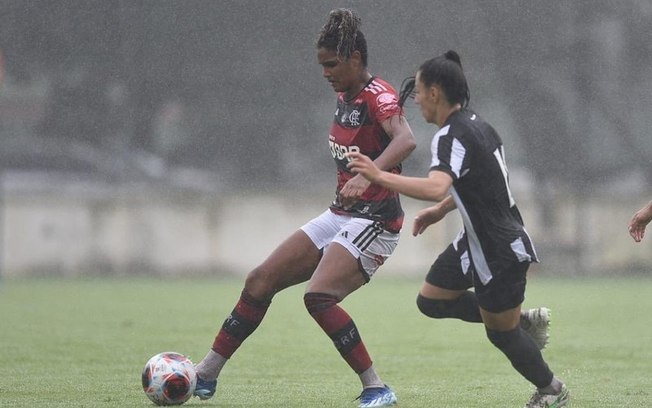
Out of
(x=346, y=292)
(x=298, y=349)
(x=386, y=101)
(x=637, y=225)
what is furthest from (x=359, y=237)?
(x=298, y=349)

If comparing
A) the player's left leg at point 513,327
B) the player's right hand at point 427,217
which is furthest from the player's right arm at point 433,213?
the player's left leg at point 513,327

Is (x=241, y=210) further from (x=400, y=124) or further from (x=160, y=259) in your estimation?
(x=400, y=124)

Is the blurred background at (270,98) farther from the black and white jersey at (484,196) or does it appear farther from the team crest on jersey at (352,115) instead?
the black and white jersey at (484,196)

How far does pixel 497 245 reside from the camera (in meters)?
6.45

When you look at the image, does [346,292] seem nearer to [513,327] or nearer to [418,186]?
[513,327]

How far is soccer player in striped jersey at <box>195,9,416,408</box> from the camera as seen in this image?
7.25 metres

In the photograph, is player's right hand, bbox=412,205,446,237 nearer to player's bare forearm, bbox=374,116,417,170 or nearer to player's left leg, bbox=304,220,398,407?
player's left leg, bbox=304,220,398,407

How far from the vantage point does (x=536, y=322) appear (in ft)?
23.7

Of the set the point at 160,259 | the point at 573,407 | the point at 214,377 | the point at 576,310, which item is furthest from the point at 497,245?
the point at 160,259

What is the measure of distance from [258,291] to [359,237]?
26.9 inches

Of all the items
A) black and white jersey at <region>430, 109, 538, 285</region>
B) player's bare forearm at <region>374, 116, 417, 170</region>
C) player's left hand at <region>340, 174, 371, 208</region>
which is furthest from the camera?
player's bare forearm at <region>374, 116, 417, 170</region>

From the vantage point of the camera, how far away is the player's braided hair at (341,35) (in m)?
7.46

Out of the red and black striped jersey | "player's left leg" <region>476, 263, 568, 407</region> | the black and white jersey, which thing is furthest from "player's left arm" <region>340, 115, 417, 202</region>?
"player's left leg" <region>476, 263, 568, 407</region>

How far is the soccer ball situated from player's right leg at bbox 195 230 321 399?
21 centimetres
